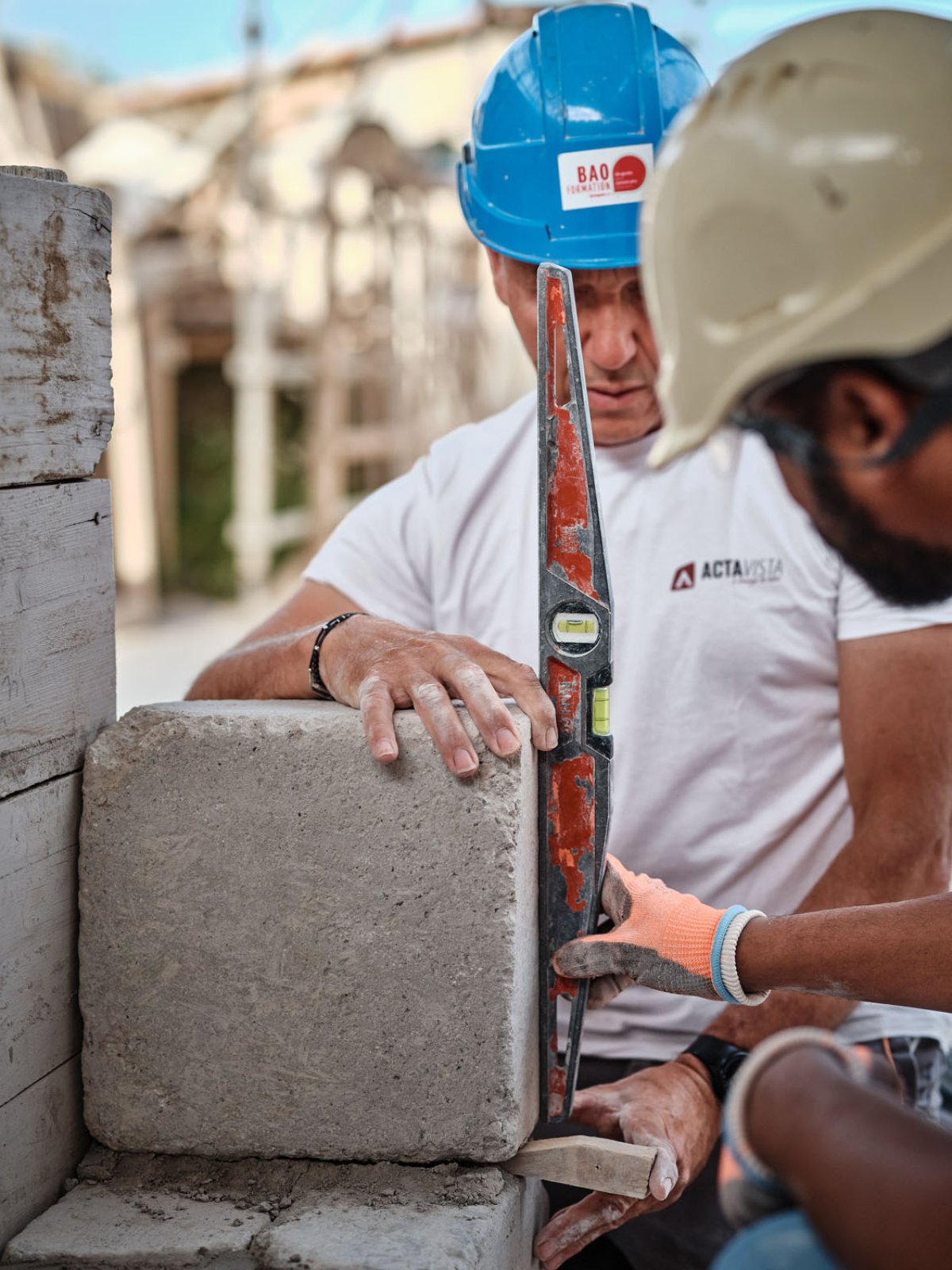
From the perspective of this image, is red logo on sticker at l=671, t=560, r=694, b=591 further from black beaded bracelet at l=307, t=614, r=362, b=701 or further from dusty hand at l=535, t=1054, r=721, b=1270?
dusty hand at l=535, t=1054, r=721, b=1270

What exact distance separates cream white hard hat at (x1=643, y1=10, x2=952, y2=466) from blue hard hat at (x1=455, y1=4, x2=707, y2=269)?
1.04 meters

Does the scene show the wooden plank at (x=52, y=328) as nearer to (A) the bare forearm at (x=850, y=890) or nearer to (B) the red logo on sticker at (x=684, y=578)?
(B) the red logo on sticker at (x=684, y=578)

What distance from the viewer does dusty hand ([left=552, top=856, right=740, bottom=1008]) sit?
176 centimetres

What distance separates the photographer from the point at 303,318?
11.7 metres

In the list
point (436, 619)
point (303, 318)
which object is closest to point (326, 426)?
point (303, 318)

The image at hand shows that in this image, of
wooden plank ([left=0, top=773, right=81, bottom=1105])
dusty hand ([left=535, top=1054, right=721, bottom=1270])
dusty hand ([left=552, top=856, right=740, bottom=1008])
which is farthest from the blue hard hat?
dusty hand ([left=535, top=1054, right=721, bottom=1270])

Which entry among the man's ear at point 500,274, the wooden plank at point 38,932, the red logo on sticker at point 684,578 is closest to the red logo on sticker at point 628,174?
the man's ear at point 500,274

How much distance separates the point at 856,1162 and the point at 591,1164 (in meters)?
0.84

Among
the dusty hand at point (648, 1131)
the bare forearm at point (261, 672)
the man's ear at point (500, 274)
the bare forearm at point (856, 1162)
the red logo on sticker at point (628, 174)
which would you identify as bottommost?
the dusty hand at point (648, 1131)

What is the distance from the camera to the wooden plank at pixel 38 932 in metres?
1.66

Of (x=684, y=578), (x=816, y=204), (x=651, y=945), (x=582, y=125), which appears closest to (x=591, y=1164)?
(x=651, y=945)

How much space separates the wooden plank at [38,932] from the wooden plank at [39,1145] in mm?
27

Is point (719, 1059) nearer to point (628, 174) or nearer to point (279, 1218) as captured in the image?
point (279, 1218)

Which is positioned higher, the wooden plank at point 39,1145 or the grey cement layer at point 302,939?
the grey cement layer at point 302,939
